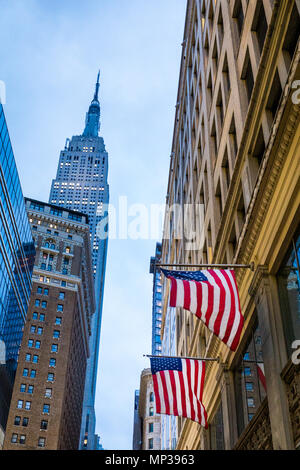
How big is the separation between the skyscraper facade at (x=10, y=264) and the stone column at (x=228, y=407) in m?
34.5

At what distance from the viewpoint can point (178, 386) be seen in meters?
21.1

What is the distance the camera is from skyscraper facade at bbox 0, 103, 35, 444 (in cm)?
5203

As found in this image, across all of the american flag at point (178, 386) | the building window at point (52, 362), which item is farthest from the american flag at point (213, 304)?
the building window at point (52, 362)

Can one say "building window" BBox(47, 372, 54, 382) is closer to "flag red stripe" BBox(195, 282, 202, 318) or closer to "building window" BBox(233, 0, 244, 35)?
"building window" BBox(233, 0, 244, 35)

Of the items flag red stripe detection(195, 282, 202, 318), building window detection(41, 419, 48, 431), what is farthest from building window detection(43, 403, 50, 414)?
flag red stripe detection(195, 282, 202, 318)

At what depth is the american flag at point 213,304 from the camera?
50.6 feet

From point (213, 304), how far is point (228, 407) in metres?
7.78

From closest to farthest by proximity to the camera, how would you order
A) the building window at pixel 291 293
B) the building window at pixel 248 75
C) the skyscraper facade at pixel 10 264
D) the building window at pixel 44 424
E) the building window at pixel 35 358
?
1. the building window at pixel 291 293
2. the building window at pixel 248 75
3. the skyscraper facade at pixel 10 264
4. the building window at pixel 44 424
5. the building window at pixel 35 358

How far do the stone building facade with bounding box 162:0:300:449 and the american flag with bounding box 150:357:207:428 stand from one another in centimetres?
125

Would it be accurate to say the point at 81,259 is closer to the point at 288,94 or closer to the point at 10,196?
the point at 10,196

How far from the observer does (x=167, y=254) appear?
6228 centimetres

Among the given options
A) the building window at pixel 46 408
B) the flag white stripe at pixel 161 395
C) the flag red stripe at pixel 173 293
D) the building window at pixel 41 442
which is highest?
the building window at pixel 46 408

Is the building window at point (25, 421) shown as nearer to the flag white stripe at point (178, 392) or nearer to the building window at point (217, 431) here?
the building window at point (217, 431)

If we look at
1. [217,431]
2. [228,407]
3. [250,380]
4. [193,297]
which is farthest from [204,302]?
[217,431]
